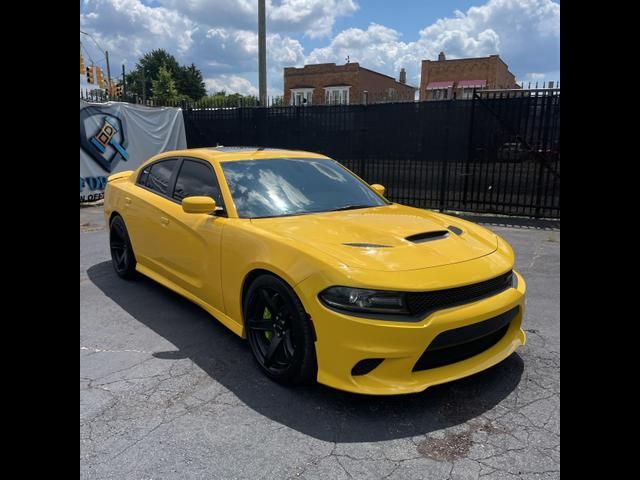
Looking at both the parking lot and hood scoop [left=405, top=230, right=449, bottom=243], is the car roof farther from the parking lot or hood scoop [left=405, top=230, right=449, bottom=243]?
hood scoop [left=405, top=230, right=449, bottom=243]

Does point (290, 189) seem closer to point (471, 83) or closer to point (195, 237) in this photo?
point (195, 237)

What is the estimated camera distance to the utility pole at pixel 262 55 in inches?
502

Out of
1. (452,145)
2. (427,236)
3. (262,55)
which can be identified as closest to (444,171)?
(452,145)

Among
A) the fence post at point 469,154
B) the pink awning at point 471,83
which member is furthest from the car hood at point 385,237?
the pink awning at point 471,83

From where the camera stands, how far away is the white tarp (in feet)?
36.2

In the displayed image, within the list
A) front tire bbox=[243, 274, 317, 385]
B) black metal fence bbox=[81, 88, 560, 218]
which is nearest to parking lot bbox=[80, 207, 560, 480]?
front tire bbox=[243, 274, 317, 385]

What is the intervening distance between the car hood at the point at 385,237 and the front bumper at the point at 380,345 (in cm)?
30

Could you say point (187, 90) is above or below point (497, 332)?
above

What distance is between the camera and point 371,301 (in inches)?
102

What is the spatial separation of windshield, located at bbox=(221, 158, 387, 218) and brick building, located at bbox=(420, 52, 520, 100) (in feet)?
91.4
